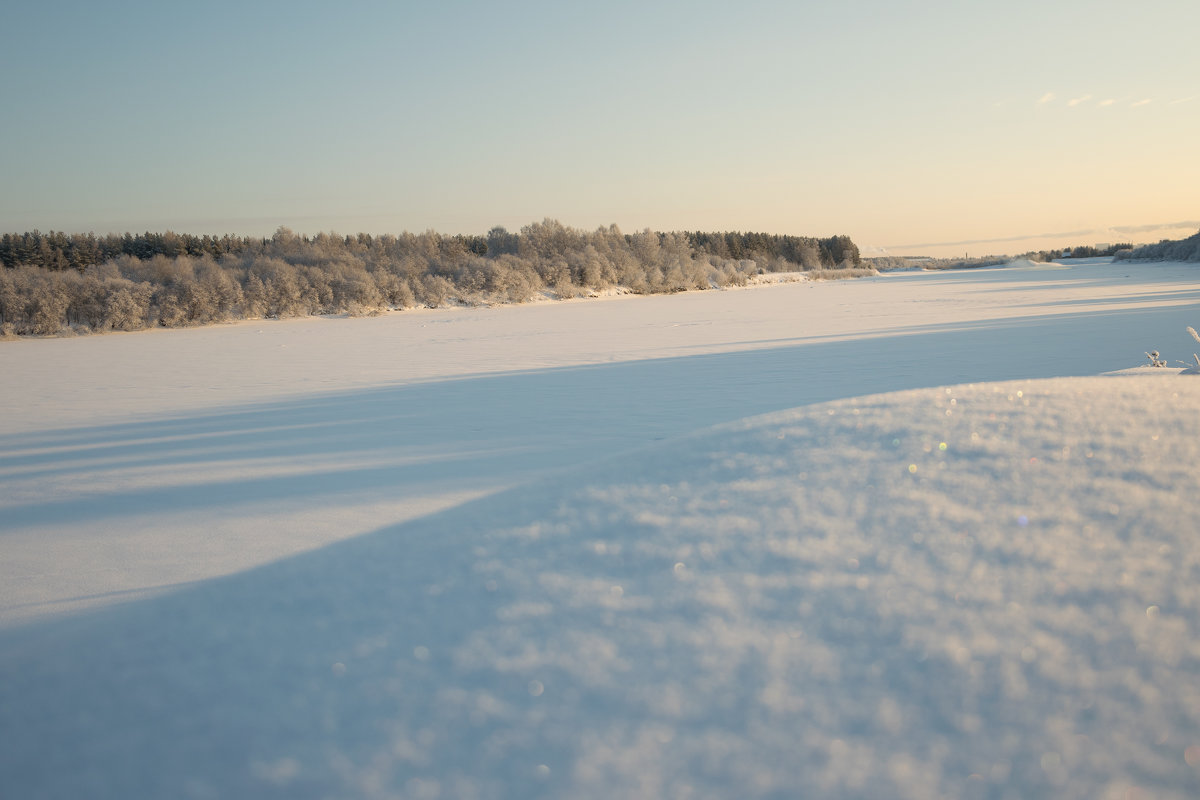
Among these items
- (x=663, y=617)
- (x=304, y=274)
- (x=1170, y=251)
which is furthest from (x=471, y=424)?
(x=1170, y=251)

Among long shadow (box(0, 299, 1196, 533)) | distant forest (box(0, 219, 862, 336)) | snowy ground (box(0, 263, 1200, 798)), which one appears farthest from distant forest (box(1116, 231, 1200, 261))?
snowy ground (box(0, 263, 1200, 798))

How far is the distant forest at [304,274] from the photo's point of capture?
2092cm

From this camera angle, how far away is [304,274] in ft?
91.1

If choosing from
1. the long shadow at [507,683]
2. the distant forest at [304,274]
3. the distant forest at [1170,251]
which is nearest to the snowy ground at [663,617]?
the long shadow at [507,683]

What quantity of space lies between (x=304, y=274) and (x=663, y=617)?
29.3m

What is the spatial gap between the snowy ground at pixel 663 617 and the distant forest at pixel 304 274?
21.3 metres

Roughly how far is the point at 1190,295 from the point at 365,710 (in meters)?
21.6

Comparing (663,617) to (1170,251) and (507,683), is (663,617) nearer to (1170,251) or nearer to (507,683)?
(507,683)

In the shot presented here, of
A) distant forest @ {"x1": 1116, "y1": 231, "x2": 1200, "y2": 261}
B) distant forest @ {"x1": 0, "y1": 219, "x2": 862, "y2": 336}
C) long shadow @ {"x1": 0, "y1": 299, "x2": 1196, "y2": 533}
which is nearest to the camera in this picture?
long shadow @ {"x1": 0, "y1": 299, "x2": 1196, "y2": 533}

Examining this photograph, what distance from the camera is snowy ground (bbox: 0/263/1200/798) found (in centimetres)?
153

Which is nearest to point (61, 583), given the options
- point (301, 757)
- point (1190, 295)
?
point (301, 757)

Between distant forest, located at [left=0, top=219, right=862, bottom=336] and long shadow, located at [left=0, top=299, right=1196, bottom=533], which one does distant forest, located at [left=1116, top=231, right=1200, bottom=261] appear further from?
long shadow, located at [left=0, top=299, right=1196, bottom=533]

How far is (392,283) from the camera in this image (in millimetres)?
28906

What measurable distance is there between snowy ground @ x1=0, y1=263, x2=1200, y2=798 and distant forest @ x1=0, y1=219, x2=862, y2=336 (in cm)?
2129
